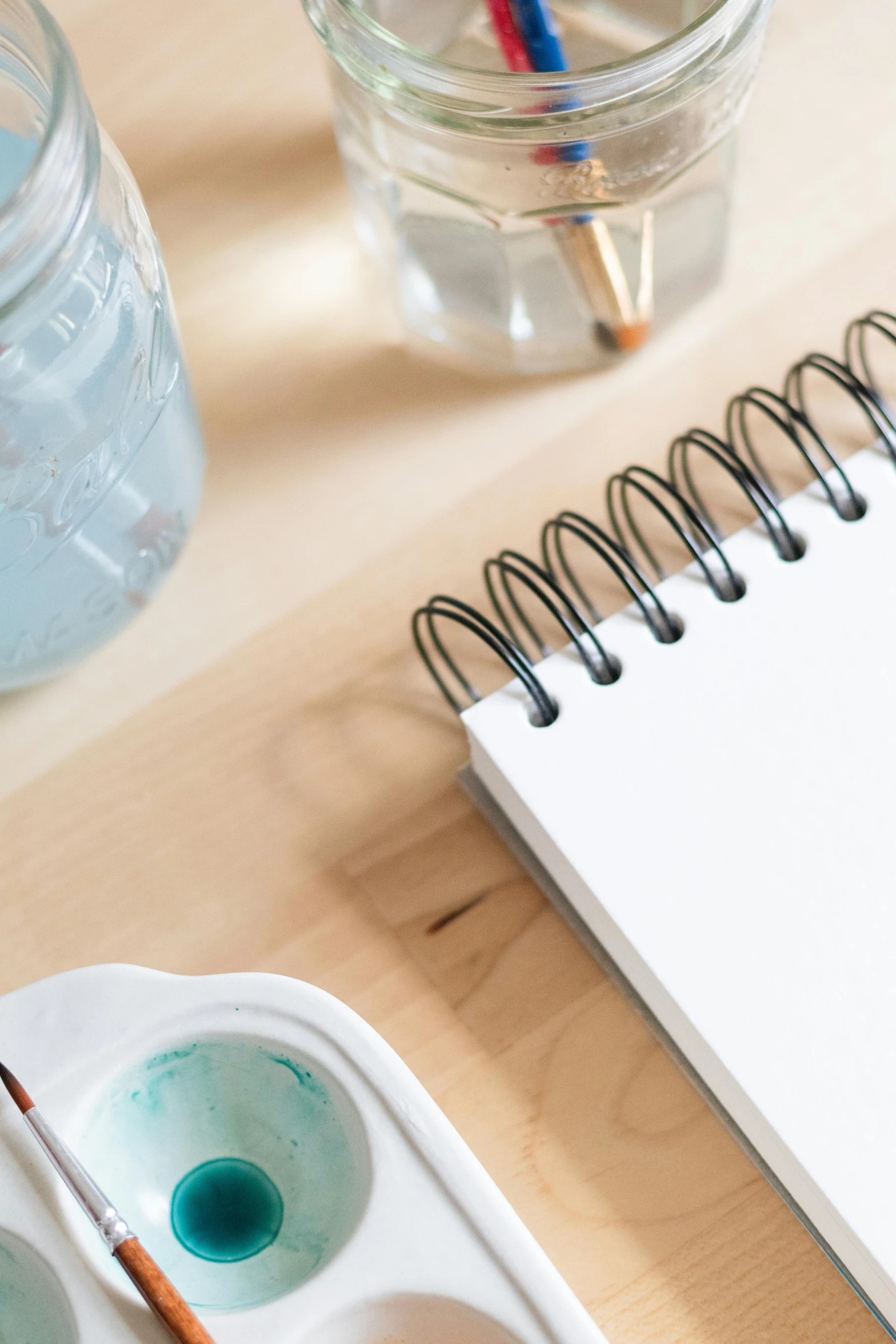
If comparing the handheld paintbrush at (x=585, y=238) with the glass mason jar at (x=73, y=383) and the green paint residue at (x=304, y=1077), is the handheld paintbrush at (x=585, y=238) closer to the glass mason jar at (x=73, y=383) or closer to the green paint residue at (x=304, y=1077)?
the glass mason jar at (x=73, y=383)

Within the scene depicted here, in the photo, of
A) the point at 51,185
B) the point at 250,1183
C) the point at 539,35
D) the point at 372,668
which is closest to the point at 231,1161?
the point at 250,1183

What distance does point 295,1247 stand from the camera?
363 millimetres

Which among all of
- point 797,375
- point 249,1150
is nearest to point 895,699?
point 797,375

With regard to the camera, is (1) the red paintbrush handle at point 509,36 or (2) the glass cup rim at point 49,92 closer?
(2) the glass cup rim at point 49,92

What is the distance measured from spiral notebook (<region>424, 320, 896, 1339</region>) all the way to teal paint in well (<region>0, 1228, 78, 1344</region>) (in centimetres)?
19

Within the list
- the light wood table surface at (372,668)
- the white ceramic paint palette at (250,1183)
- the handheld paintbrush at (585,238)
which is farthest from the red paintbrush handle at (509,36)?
the white ceramic paint palette at (250,1183)

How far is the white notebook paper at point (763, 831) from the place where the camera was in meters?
0.36

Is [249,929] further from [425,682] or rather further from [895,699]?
[895,699]

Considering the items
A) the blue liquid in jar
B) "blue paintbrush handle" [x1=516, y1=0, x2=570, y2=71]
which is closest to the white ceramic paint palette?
the blue liquid in jar

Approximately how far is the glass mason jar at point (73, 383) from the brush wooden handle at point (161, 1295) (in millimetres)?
192

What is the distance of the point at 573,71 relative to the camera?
38cm

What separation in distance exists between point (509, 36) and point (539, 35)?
12 mm

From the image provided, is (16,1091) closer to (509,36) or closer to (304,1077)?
(304,1077)

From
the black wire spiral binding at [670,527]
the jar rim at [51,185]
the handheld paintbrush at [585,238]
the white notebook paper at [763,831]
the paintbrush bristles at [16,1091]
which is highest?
the jar rim at [51,185]
